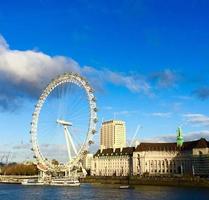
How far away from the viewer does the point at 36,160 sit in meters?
88.5

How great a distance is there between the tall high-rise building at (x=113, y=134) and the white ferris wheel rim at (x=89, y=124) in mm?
96913

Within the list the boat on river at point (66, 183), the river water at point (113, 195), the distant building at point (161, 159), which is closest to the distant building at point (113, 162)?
the distant building at point (161, 159)

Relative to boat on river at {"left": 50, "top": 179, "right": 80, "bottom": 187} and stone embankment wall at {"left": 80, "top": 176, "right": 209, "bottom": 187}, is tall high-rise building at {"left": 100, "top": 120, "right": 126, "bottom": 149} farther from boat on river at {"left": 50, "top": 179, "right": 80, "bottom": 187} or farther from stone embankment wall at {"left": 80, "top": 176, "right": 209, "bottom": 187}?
boat on river at {"left": 50, "top": 179, "right": 80, "bottom": 187}

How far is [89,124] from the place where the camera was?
7444cm

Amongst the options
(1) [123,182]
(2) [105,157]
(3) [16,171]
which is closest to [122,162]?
(2) [105,157]

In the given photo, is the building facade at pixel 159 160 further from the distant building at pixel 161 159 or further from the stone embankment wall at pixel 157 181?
the stone embankment wall at pixel 157 181

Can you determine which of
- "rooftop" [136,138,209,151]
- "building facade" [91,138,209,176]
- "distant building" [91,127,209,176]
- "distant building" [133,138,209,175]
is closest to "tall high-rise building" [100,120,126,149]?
"building facade" [91,138,209,176]

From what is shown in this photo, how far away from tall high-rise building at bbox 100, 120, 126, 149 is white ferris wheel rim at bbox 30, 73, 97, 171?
9691 cm

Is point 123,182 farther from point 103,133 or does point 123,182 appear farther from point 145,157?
point 103,133

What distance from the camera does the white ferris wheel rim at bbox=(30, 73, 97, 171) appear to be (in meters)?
74.8

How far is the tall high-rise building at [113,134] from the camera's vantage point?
186125 millimetres

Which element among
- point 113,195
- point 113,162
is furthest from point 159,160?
point 113,195

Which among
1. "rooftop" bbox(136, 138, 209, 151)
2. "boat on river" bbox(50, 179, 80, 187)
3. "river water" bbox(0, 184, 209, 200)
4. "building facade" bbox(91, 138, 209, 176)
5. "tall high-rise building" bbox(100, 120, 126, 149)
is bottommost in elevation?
"river water" bbox(0, 184, 209, 200)

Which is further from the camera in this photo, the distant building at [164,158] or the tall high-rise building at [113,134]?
the tall high-rise building at [113,134]
